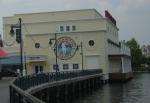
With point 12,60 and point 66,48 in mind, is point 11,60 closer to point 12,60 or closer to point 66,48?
point 12,60

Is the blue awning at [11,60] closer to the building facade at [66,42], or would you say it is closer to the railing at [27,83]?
the building facade at [66,42]

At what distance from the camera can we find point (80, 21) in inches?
3718

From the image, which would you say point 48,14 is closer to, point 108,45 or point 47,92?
point 108,45

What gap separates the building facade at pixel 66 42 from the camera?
303 ft

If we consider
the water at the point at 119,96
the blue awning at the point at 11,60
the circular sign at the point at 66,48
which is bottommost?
the water at the point at 119,96

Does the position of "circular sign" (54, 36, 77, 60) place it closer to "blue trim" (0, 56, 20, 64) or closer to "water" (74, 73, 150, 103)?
"blue trim" (0, 56, 20, 64)

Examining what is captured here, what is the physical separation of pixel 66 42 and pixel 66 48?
1239 millimetres

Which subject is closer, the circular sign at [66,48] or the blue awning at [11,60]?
the blue awning at [11,60]

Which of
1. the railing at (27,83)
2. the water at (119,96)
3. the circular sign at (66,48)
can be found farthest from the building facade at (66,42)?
the railing at (27,83)

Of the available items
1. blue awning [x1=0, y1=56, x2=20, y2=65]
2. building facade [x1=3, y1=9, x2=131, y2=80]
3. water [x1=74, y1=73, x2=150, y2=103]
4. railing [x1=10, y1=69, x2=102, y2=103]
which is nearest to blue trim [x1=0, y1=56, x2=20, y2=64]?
blue awning [x1=0, y1=56, x2=20, y2=65]

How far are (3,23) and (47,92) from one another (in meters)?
59.3

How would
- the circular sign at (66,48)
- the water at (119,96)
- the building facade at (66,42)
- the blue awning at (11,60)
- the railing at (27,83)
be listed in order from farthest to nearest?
the circular sign at (66,48) < the building facade at (66,42) < the blue awning at (11,60) < the water at (119,96) < the railing at (27,83)

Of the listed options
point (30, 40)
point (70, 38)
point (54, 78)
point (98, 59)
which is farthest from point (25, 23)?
point (54, 78)

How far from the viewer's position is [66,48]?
94.6 m
